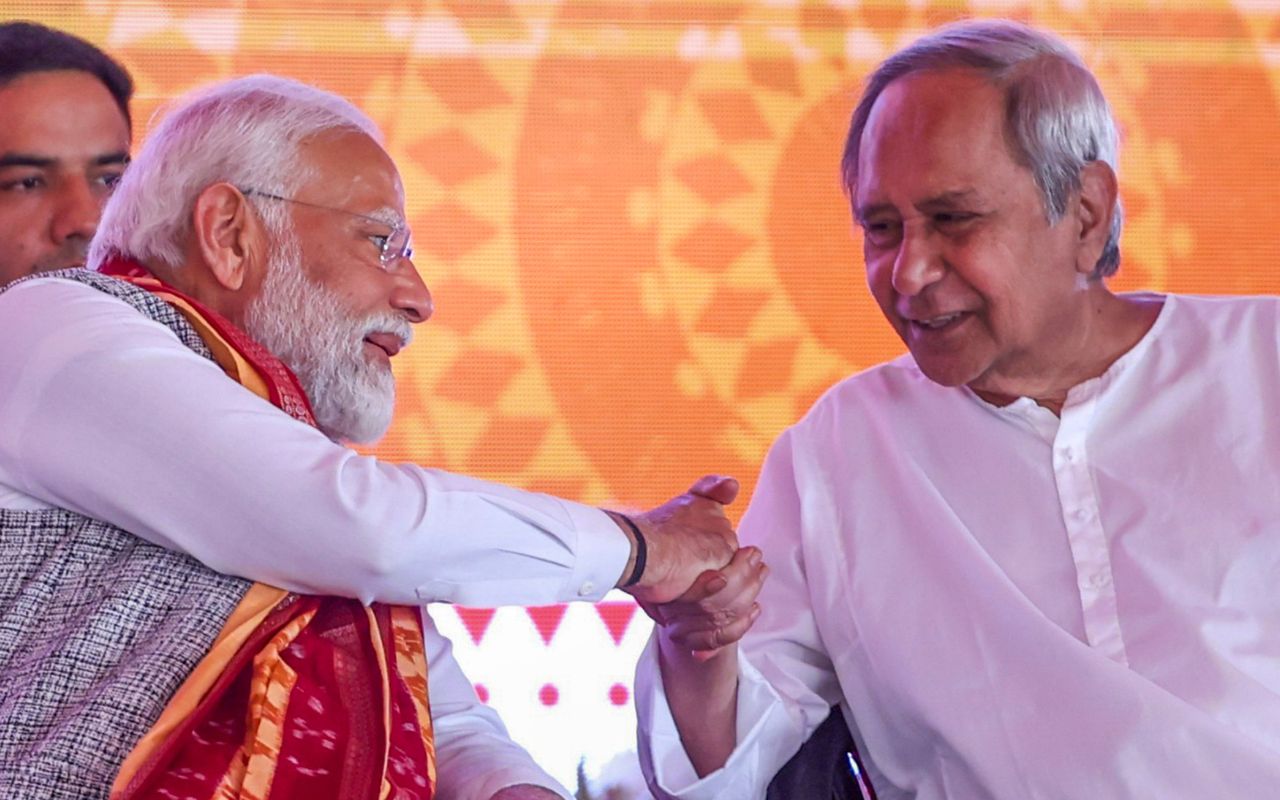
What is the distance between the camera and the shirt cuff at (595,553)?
6.74 feet

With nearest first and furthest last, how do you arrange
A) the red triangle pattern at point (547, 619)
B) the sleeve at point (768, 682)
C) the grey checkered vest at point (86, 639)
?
the grey checkered vest at point (86, 639)
the sleeve at point (768, 682)
the red triangle pattern at point (547, 619)

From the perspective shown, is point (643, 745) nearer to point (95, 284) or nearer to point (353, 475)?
point (353, 475)

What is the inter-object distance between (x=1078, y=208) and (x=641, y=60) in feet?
6.17

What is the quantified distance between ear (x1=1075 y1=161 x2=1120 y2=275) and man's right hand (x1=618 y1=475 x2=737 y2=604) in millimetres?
696

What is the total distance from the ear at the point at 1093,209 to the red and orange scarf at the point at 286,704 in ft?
4.04

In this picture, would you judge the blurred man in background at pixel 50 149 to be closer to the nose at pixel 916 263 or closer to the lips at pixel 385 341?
the lips at pixel 385 341

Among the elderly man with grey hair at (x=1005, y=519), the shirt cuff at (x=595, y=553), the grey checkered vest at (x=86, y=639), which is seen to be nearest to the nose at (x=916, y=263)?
the elderly man with grey hair at (x=1005, y=519)

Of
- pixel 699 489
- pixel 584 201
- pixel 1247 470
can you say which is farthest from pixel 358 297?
pixel 584 201

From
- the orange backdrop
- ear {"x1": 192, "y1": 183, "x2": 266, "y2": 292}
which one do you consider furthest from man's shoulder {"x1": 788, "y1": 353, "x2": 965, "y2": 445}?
the orange backdrop

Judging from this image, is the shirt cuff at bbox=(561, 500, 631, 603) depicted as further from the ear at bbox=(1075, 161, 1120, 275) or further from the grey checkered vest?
the ear at bbox=(1075, 161, 1120, 275)

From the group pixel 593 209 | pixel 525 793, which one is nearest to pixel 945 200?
pixel 525 793

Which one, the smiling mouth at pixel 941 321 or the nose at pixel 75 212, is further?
the nose at pixel 75 212

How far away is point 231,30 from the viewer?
407cm

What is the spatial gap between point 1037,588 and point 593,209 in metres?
2.04
